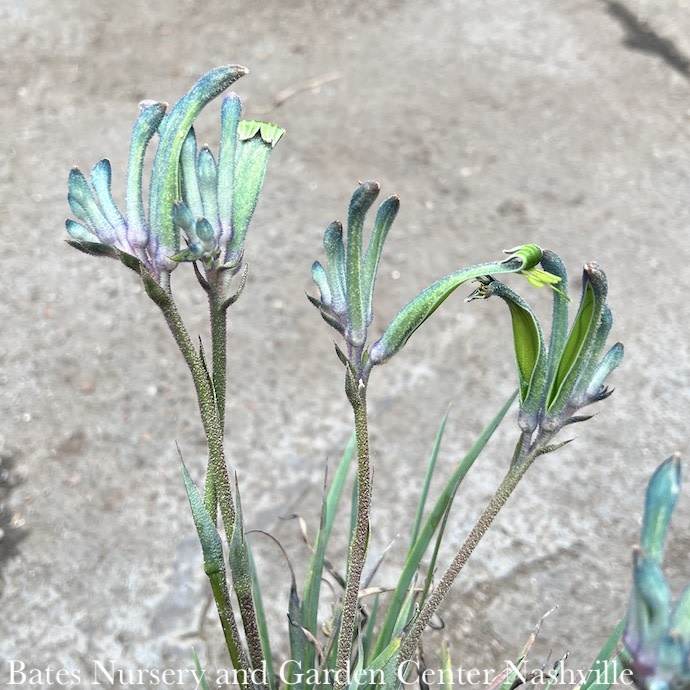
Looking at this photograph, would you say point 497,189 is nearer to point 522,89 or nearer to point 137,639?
point 522,89

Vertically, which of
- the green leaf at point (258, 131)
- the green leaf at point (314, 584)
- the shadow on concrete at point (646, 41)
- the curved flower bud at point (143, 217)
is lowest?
the green leaf at point (314, 584)

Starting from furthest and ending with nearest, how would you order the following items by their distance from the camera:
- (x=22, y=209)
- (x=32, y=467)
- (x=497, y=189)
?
(x=497, y=189), (x=22, y=209), (x=32, y=467)

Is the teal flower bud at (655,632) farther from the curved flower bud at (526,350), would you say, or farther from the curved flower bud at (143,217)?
the curved flower bud at (143,217)

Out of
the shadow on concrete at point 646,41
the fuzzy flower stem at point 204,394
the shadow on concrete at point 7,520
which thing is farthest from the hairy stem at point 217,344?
the shadow on concrete at point 646,41

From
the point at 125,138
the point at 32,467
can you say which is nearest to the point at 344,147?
the point at 125,138

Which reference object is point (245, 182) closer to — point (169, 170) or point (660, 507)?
point (169, 170)

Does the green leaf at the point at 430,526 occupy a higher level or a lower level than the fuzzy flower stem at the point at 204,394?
lower
